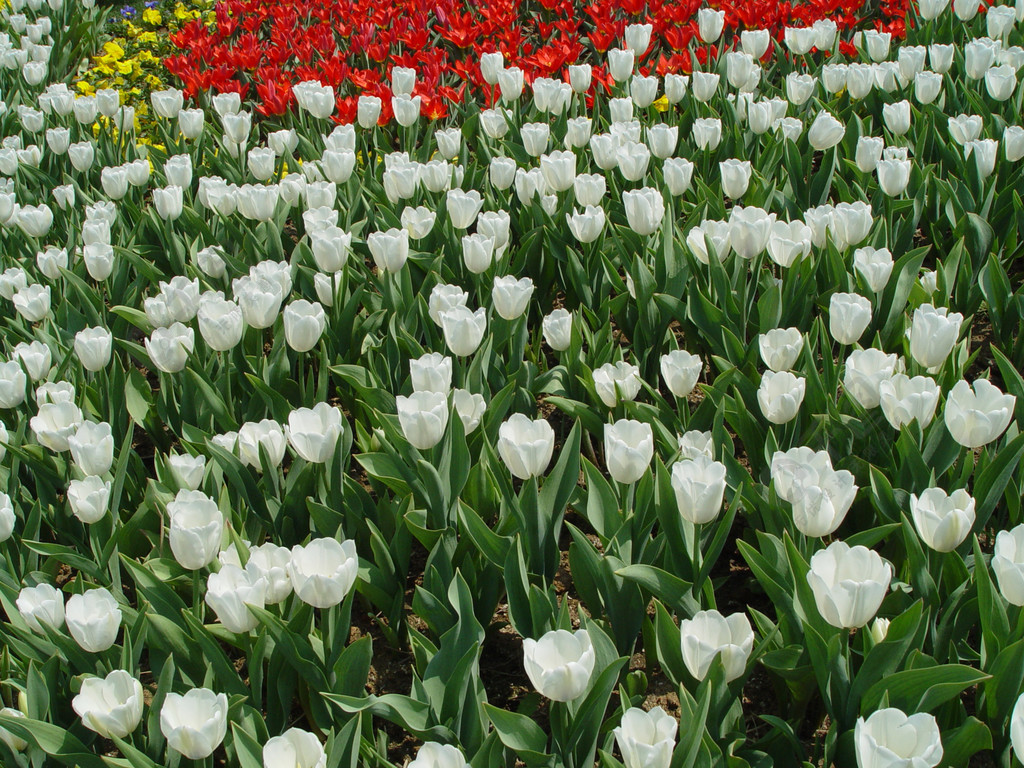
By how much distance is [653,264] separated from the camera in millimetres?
2691

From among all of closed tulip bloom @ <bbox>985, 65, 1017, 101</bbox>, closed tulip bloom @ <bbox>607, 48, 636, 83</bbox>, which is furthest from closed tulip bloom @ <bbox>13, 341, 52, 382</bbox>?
closed tulip bloom @ <bbox>985, 65, 1017, 101</bbox>

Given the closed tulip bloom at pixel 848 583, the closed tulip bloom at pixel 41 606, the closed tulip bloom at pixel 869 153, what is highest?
the closed tulip bloom at pixel 869 153

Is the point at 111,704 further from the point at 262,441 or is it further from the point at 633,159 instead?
the point at 633,159

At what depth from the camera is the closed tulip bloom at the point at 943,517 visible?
4.98 ft

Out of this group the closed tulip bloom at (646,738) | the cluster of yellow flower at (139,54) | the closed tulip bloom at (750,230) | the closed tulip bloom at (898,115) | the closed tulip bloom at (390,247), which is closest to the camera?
the closed tulip bloom at (646,738)

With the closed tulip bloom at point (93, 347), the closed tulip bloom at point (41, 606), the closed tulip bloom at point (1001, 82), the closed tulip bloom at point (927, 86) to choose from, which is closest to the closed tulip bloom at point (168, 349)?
the closed tulip bloom at point (93, 347)

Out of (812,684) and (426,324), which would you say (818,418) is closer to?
(812,684)

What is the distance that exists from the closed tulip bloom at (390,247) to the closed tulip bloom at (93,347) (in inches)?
26.5

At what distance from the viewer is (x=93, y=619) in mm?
1557

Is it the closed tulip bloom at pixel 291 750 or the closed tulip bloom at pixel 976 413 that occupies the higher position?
the closed tulip bloom at pixel 976 413

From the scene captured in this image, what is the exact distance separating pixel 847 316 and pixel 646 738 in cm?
107

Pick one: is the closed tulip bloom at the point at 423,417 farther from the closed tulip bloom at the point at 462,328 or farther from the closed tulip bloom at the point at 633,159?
the closed tulip bloom at the point at 633,159

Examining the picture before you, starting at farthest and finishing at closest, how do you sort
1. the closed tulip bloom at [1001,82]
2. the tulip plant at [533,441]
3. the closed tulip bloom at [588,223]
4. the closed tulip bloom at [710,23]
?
the closed tulip bloom at [710,23] < the closed tulip bloom at [1001,82] < the closed tulip bloom at [588,223] < the tulip plant at [533,441]

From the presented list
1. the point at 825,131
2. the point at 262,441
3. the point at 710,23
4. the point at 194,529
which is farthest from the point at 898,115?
the point at 194,529
